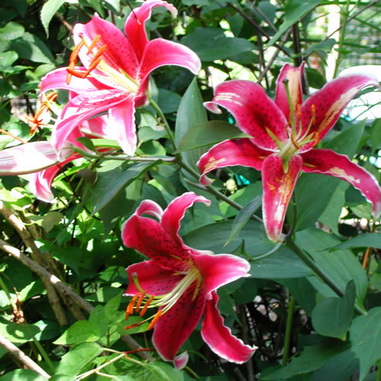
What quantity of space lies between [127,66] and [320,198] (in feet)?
0.87

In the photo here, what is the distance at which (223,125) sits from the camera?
62 centimetres

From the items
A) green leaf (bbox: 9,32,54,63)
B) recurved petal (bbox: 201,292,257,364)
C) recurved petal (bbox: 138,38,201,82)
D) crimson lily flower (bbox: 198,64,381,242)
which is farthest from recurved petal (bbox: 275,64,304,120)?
green leaf (bbox: 9,32,54,63)

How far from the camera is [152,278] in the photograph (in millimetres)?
760

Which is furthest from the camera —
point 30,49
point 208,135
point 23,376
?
point 30,49

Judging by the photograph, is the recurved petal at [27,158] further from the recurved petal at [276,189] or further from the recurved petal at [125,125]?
the recurved petal at [276,189]

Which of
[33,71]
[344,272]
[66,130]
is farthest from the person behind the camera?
[33,71]

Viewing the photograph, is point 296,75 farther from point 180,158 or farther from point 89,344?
point 89,344

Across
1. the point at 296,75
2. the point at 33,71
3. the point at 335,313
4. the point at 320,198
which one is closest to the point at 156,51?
the point at 296,75

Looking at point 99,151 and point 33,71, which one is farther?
point 33,71

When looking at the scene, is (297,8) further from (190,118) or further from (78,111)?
(78,111)

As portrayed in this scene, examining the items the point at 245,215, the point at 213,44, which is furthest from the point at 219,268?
the point at 213,44

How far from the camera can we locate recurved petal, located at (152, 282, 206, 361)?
28.5 inches

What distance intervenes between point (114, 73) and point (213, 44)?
0.46 metres

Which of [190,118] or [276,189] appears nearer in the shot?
[276,189]
